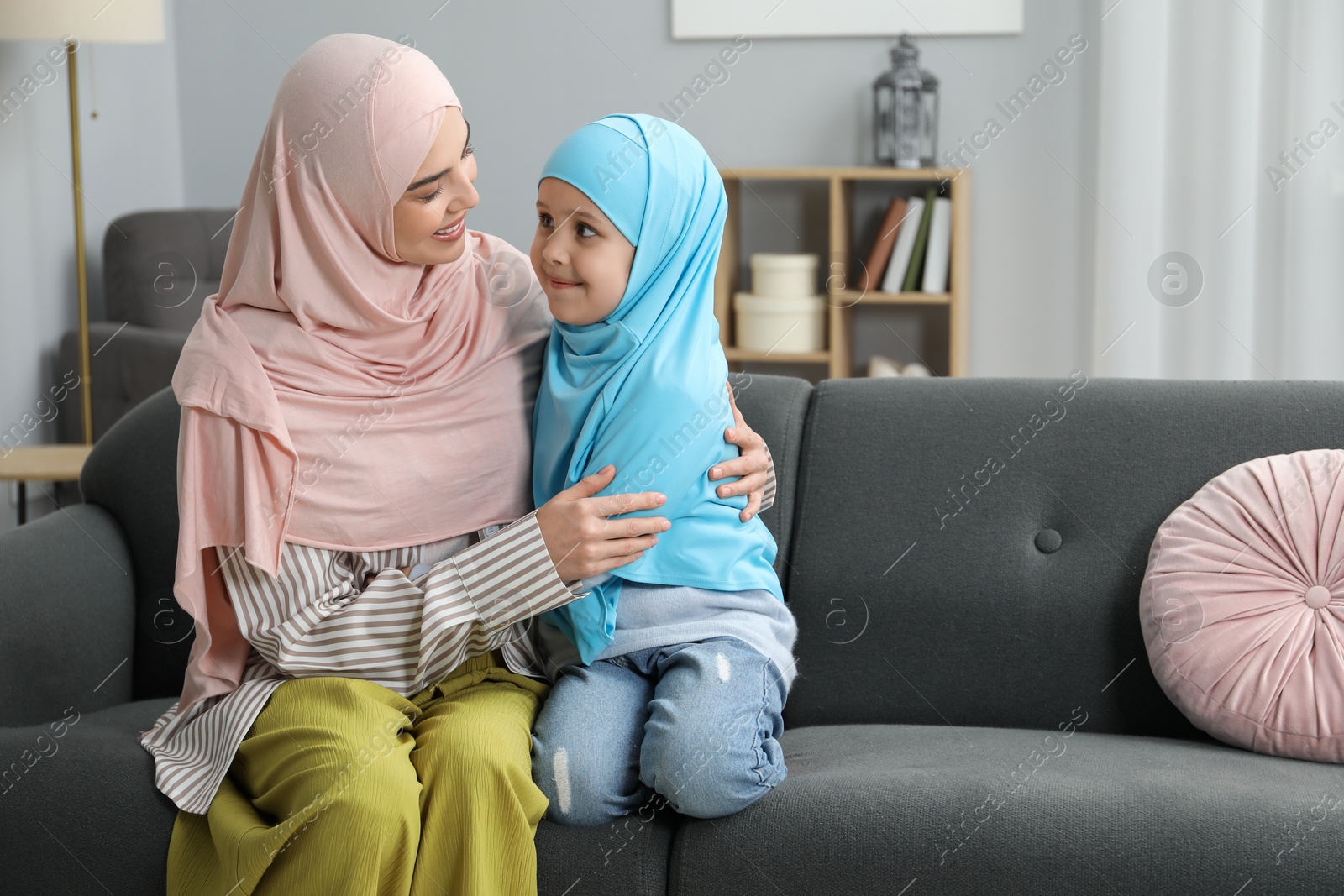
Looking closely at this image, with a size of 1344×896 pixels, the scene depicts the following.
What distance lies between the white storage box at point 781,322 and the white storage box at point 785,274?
2cm

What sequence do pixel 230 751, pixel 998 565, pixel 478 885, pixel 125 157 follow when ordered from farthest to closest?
pixel 125 157
pixel 998 565
pixel 230 751
pixel 478 885

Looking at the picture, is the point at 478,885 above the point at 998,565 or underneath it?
underneath

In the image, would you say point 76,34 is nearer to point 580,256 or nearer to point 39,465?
point 39,465

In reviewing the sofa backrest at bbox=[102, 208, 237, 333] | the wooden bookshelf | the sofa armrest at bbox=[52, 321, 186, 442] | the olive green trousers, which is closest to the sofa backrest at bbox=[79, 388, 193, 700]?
the olive green trousers

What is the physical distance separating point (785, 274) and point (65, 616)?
2408mm

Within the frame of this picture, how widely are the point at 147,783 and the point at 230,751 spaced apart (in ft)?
0.34

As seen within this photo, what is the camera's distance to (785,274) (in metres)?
3.59

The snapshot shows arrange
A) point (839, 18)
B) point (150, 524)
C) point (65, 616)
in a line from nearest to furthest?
point (65, 616) → point (150, 524) → point (839, 18)

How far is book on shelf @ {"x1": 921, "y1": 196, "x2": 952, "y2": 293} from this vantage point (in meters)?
3.51

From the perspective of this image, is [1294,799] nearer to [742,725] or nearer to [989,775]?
[989,775]

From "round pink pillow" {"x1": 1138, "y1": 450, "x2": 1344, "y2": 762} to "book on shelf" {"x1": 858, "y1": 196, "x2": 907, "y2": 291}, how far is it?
2.09 m

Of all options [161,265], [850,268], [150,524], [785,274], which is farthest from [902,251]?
[150,524]

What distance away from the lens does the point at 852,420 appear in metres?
1.76

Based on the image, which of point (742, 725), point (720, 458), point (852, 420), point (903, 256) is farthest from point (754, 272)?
point (742, 725)
